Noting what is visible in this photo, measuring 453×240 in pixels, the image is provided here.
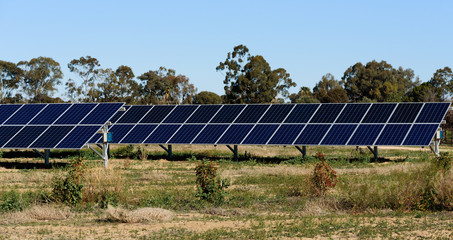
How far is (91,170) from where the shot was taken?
69.9ft

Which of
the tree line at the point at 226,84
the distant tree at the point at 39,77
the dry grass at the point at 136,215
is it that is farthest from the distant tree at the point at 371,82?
the dry grass at the point at 136,215

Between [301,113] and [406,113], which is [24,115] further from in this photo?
[406,113]

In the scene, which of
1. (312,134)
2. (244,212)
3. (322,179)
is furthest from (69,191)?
(312,134)

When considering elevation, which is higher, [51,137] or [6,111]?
[6,111]

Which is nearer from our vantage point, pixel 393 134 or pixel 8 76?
pixel 393 134

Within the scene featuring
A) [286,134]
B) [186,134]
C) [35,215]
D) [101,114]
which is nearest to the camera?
[35,215]

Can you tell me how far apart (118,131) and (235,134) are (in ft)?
26.8

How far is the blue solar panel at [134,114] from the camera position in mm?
42678

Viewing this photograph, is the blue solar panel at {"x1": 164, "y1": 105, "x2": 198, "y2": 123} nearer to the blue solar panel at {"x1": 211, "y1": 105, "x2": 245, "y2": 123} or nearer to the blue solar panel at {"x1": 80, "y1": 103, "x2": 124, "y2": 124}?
the blue solar panel at {"x1": 211, "y1": 105, "x2": 245, "y2": 123}

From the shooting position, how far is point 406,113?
127ft

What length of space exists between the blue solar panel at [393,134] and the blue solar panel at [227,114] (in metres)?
9.72

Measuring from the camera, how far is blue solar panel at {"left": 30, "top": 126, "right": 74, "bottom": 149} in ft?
112

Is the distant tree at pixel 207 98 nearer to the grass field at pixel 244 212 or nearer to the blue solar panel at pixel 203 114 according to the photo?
the blue solar panel at pixel 203 114

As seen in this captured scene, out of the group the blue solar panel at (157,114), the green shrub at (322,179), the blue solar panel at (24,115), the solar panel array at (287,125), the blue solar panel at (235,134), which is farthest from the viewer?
the blue solar panel at (157,114)
